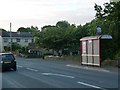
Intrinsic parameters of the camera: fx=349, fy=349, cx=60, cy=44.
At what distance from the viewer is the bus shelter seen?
31.1m

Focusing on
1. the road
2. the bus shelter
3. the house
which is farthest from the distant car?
the house

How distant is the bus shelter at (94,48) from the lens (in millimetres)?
31062

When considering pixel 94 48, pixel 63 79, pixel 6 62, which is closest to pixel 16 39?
pixel 94 48

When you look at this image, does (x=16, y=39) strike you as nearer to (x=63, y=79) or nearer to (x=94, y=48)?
(x=94, y=48)

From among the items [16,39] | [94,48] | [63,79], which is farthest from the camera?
[16,39]

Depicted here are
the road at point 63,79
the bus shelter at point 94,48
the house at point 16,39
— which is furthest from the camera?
the house at point 16,39

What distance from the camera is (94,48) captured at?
105 feet

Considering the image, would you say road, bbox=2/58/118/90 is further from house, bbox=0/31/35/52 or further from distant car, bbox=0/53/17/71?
house, bbox=0/31/35/52

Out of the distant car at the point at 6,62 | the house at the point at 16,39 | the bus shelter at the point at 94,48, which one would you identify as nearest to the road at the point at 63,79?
the distant car at the point at 6,62

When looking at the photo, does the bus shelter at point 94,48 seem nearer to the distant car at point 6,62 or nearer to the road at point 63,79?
the road at point 63,79

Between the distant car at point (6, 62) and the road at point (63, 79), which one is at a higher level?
the distant car at point (6, 62)

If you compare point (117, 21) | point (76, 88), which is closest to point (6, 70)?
point (117, 21)

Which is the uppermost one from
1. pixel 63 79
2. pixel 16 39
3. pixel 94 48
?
pixel 16 39

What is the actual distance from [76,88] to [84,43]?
66.3ft
